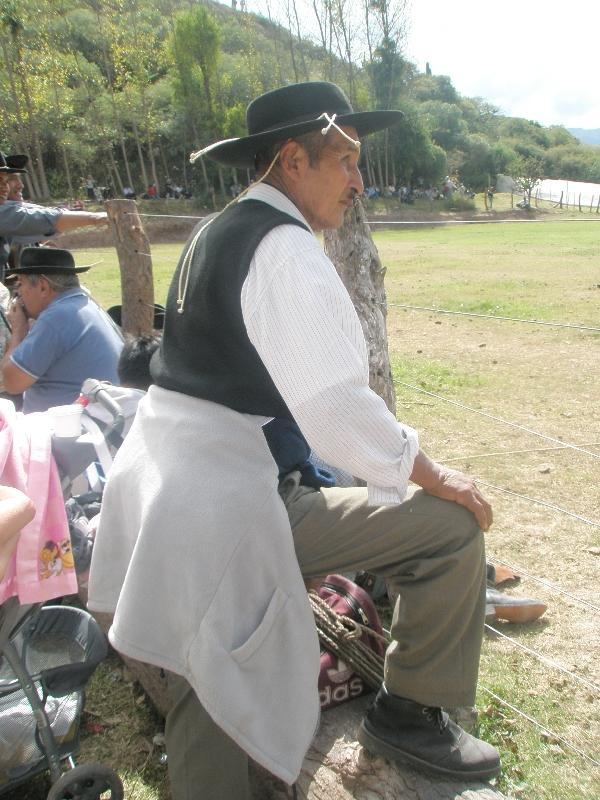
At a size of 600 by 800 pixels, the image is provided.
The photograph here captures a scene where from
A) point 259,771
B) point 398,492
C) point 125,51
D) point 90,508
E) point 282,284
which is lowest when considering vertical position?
point 259,771

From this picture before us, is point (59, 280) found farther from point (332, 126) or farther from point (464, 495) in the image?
point (464, 495)

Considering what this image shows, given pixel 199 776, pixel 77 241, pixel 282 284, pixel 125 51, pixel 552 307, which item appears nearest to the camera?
pixel 282 284

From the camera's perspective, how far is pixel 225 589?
1.65 metres

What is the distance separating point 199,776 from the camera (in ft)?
6.06

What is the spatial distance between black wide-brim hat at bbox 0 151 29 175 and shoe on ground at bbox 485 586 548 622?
4244 mm

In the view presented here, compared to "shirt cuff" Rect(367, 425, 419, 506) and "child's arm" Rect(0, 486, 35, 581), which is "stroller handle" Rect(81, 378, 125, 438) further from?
"shirt cuff" Rect(367, 425, 419, 506)

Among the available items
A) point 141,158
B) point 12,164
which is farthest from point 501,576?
point 141,158

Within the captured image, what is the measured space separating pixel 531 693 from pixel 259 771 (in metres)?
1.09

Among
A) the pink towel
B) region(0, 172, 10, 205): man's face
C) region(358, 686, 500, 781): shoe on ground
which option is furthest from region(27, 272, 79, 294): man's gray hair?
region(358, 686, 500, 781): shoe on ground

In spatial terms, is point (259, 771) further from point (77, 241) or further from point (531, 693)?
point (77, 241)

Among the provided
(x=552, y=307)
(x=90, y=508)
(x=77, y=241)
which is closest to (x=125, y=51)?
(x=77, y=241)

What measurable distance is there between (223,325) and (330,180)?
1.63ft

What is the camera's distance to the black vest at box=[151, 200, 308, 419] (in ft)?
5.29

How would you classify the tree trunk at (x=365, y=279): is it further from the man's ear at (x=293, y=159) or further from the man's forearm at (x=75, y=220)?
the man's forearm at (x=75, y=220)
